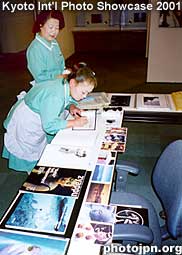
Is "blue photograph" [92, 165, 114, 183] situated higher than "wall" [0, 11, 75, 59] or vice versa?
"wall" [0, 11, 75, 59]

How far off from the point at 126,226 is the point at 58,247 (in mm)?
339

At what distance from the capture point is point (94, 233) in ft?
3.30

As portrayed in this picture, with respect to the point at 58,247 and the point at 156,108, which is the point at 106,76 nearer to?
the point at 156,108

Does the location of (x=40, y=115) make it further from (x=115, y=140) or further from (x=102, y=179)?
(x=102, y=179)

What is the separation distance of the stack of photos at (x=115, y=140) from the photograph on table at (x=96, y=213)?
48 centimetres

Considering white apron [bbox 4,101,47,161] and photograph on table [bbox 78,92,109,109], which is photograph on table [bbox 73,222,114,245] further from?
photograph on table [bbox 78,92,109,109]

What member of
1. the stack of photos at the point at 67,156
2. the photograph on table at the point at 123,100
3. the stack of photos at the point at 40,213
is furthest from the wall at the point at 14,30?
the stack of photos at the point at 40,213

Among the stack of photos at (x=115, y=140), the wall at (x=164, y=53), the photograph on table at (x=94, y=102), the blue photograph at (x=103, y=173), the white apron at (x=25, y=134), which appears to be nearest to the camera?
the blue photograph at (x=103, y=173)

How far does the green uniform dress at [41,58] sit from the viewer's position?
2.23m

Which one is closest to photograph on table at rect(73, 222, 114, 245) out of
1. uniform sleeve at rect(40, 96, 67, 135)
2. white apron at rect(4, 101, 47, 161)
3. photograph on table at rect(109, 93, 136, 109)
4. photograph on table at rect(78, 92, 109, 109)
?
uniform sleeve at rect(40, 96, 67, 135)

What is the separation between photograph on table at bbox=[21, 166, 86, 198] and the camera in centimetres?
122

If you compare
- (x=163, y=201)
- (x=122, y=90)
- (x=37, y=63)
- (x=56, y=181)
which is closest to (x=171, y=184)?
(x=163, y=201)

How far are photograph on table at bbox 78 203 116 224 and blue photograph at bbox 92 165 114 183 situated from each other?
173 mm

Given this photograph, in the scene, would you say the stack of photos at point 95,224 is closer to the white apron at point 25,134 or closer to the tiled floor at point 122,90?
the white apron at point 25,134
